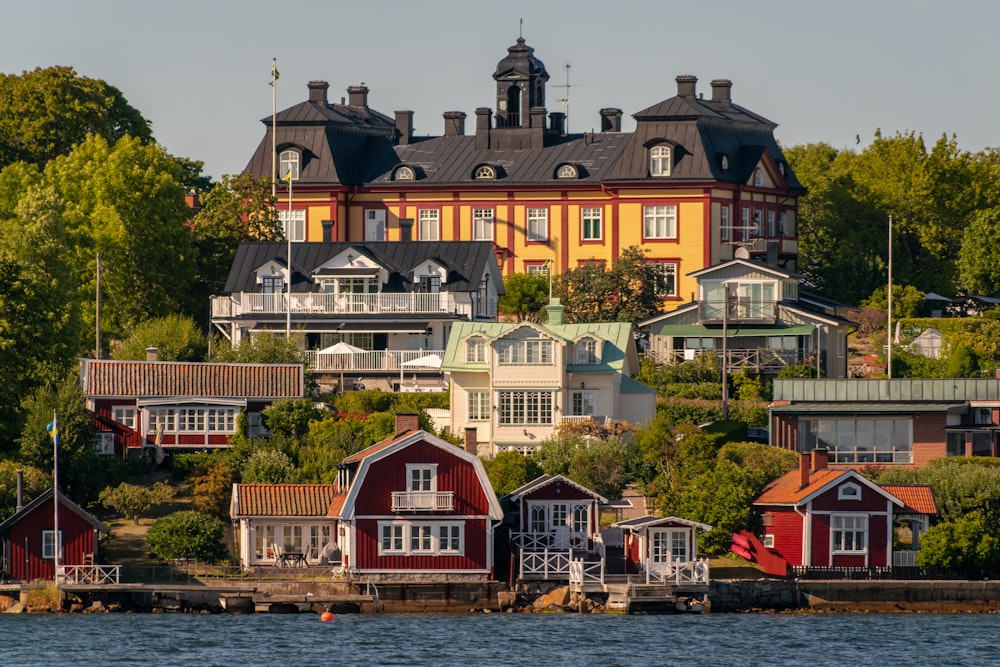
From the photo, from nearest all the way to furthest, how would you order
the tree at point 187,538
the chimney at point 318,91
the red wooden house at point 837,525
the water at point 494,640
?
the water at point 494,640, the tree at point 187,538, the red wooden house at point 837,525, the chimney at point 318,91

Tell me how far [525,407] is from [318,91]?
36717 millimetres

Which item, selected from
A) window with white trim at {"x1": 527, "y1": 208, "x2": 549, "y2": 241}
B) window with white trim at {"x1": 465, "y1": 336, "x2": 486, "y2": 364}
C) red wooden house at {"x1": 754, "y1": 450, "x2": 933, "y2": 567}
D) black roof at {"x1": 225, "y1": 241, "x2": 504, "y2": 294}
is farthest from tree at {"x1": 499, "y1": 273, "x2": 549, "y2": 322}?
red wooden house at {"x1": 754, "y1": 450, "x2": 933, "y2": 567}

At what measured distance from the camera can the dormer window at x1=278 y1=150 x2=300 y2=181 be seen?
11580 centimetres

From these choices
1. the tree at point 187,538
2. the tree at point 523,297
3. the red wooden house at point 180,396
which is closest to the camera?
the tree at point 187,538

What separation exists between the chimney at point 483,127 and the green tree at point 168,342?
23.3 meters

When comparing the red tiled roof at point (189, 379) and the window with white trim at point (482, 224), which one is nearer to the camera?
the red tiled roof at point (189, 379)

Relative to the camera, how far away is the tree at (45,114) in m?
112

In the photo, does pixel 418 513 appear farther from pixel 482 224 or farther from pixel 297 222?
pixel 297 222

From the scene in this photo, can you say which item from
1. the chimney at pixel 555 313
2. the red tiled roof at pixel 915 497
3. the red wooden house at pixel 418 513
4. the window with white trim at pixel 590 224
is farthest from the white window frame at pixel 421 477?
the window with white trim at pixel 590 224

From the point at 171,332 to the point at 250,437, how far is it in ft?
40.1

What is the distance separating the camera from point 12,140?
11206 centimetres

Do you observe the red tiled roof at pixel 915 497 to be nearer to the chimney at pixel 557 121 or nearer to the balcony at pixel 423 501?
the balcony at pixel 423 501

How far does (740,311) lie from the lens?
333 feet

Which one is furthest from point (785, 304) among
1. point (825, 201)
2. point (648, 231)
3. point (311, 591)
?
point (311, 591)
